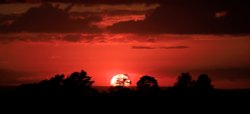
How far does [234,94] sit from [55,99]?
2562cm

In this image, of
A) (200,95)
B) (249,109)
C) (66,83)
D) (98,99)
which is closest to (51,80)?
(66,83)

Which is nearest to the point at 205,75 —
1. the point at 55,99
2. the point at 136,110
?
the point at 136,110

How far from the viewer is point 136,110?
277 feet

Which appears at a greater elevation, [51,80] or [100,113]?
[51,80]

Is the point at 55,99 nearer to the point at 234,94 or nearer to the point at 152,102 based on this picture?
the point at 152,102

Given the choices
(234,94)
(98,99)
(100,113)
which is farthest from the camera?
(234,94)

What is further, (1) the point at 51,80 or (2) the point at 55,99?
(1) the point at 51,80

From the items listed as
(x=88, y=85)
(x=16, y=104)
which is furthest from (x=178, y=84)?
(x=16, y=104)

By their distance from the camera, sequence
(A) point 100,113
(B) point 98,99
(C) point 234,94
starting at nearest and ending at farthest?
(A) point 100,113
(B) point 98,99
(C) point 234,94

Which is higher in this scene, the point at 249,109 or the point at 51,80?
the point at 51,80

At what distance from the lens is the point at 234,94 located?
9481cm

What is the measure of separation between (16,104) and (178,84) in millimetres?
24395

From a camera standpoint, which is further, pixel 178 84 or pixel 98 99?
pixel 178 84

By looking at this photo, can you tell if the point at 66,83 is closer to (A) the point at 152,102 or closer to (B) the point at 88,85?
(B) the point at 88,85
